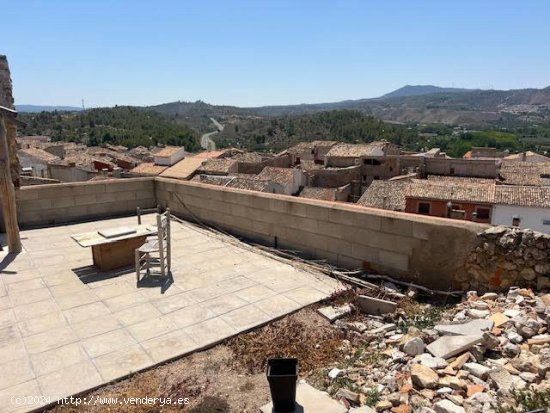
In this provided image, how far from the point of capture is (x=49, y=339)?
4.64 metres

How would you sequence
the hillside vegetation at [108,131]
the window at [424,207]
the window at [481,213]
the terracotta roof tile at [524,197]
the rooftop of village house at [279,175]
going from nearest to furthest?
the terracotta roof tile at [524,197]
the window at [481,213]
the window at [424,207]
the rooftop of village house at [279,175]
the hillside vegetation at [108,131]

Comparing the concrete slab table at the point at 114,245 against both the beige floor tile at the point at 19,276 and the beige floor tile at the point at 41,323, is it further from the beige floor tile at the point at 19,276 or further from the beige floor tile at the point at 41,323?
the beige floor tile at the point at 41,323

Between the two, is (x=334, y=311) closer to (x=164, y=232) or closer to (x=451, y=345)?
(x=451, y=345)

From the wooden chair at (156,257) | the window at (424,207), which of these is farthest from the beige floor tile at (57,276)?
the window at (424,207)

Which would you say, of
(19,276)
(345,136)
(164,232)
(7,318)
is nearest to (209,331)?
(7,318)

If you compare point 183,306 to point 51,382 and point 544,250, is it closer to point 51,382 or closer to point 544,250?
point 51,382

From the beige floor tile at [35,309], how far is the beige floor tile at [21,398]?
4.98 ft

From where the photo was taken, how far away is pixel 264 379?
13.0 feet

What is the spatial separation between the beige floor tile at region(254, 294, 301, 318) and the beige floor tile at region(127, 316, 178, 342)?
3.76 feet

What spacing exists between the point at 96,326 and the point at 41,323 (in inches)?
26.8

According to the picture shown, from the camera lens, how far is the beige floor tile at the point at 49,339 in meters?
4.47

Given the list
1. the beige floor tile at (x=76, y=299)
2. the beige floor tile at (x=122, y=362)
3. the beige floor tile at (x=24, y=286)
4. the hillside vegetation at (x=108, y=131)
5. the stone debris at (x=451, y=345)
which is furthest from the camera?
the hillside vegetation at (x=108, y=131)

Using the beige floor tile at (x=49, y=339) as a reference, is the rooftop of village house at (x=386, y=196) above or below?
below

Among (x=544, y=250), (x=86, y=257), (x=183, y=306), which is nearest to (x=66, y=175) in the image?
(x=86, y=257)
